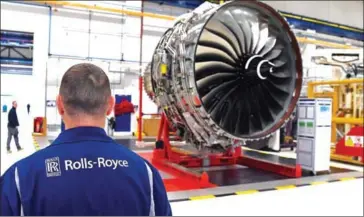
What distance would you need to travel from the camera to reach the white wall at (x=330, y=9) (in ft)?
47.4

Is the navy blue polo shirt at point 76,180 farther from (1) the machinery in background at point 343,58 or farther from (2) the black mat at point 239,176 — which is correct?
(1) the machinery in background at point 343,58

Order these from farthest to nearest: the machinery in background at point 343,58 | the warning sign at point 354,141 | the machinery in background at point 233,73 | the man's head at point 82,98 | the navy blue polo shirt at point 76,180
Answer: the machinery in background at point 343,58, the warning sign at point 354,141, the machinery in background at point 233,73, the man's head at point 82,98, the navy blue polo shirt at point 76,180

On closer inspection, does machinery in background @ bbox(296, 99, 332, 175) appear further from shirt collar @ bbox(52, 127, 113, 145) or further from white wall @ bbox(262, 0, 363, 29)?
white wall @ bbox(262, 0, 363, 29)

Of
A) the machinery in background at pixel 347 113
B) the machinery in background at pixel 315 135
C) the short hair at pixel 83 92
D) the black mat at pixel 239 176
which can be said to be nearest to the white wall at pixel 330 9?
the machinery in background at pixel 347 113

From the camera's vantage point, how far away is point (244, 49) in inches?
203

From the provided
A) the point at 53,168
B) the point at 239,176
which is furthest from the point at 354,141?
the point at 53,168

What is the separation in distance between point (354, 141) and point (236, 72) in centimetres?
384

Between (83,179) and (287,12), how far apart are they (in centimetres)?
1435

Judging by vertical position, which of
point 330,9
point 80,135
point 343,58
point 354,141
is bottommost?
point 354,141

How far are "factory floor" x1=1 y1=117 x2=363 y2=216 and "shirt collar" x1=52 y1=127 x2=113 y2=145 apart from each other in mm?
3061

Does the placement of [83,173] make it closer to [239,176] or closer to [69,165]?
[69,165]

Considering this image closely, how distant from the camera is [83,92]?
1179mm

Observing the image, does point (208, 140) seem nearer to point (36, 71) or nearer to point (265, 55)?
point (265, 55)

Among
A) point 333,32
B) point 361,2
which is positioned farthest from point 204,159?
point 361,2
